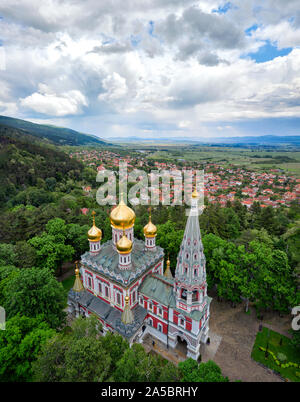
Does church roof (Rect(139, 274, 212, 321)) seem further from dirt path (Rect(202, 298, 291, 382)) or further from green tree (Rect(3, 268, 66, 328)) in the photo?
green tree (Rect(3, 268, 66, 328))

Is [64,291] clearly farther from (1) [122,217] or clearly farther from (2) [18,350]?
(1) [122,217]

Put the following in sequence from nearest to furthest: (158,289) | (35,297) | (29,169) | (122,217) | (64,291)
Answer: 1. (35,297)
2. (158,289)
3. (64,291)
4. (122,217)
5. (29,169)

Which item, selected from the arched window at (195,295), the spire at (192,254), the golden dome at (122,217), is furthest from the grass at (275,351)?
the golden dome at (122,217)

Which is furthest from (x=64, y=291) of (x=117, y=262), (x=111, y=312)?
(x=117, y=262)

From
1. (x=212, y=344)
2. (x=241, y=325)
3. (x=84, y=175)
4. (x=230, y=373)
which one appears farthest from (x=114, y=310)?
(x=84, y=175)

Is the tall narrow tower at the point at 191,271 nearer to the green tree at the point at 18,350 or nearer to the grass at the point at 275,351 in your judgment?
the grass at the point at 275,351

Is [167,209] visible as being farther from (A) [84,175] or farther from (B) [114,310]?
(A) [84,175]
